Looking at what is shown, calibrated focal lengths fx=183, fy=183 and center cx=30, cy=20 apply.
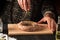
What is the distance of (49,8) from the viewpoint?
1076mm

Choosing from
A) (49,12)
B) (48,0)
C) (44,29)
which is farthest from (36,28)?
(48,0)

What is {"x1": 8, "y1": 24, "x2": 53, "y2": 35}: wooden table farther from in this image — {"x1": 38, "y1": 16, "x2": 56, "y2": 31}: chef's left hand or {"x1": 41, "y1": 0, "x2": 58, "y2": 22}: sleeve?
{"x1": 41, "y1": 0, "x2": 58, "y2": 22}: sleeve

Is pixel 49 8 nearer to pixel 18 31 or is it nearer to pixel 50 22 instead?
pixel 50 22

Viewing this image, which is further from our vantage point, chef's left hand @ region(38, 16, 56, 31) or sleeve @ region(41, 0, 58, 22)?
sleeve @ region(41, 0, 58, 22)

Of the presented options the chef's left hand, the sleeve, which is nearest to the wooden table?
the chef's left hand

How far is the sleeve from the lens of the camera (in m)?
1.05

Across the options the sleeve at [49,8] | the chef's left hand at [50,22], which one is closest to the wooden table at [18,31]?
the chef's left hand at [50,22]

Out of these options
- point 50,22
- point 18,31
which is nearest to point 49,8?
point 50,22

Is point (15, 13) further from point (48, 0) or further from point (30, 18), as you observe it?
point (48, 0)

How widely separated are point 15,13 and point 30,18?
3.8 inches

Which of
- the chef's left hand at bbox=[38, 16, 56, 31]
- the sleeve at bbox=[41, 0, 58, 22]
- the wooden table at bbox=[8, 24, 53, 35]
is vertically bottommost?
the wooden table at bbox=[8, 24, 53, 35]

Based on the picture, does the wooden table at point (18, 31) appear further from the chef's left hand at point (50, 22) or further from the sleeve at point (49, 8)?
the sleeve at point (49, 8)

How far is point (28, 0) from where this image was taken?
102cm

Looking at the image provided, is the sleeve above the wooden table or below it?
above
